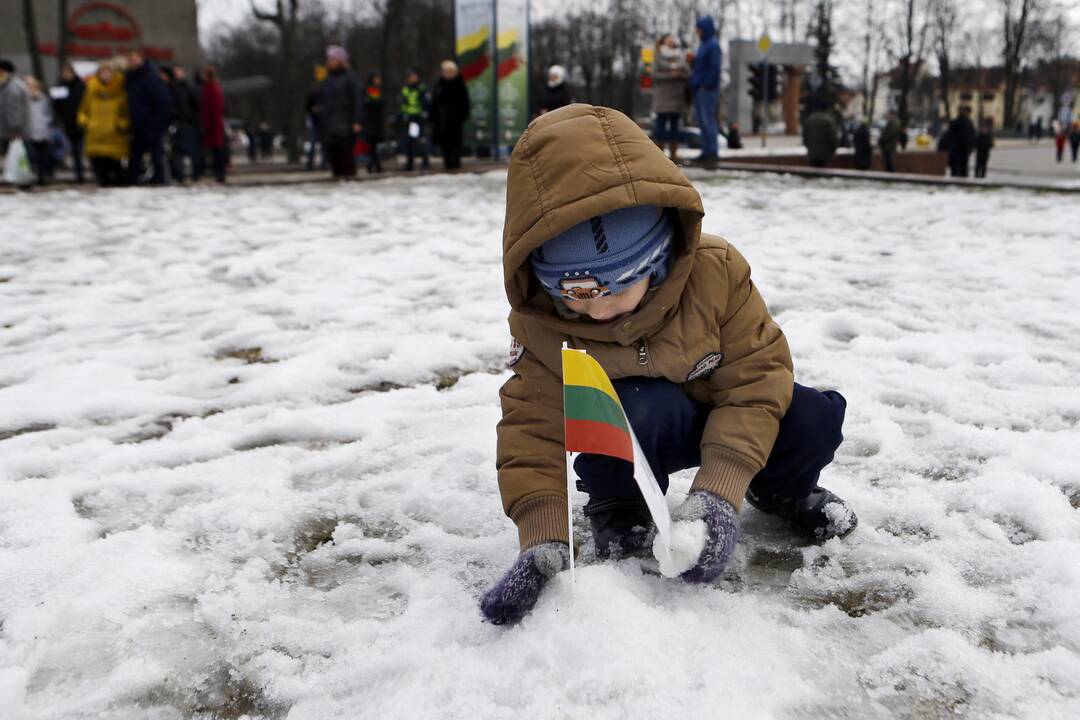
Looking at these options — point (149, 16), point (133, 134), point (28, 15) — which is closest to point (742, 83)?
point (149, 16)

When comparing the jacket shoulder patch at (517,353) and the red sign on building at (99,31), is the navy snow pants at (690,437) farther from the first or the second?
the red sign on building at (99,31)

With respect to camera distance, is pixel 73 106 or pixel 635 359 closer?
pixel 635 359

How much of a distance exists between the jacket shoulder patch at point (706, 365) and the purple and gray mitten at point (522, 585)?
0.39 m

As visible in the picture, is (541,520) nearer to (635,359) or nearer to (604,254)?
(635,359)

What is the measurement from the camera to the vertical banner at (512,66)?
12.9m

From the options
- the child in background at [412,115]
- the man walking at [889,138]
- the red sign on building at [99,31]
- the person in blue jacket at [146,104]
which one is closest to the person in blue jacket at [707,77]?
the child in background at [412,115]

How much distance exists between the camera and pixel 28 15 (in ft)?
49.9

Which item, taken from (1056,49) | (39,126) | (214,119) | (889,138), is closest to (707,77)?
(889,138)

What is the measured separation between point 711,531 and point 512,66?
499 inches

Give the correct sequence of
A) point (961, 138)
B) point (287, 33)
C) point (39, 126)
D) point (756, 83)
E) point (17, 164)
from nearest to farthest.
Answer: point (17, 164), point (39, 126), point (961, 138), point (287, 33), point (756, 83)

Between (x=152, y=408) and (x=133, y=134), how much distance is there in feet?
A: 26.5

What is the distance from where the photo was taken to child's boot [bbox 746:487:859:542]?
5.45ft

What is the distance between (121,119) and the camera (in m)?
9.35

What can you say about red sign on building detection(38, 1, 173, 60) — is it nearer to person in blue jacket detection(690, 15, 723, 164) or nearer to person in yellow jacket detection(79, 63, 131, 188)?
person in yellow jacket detection(79, 63, 131, 188)
